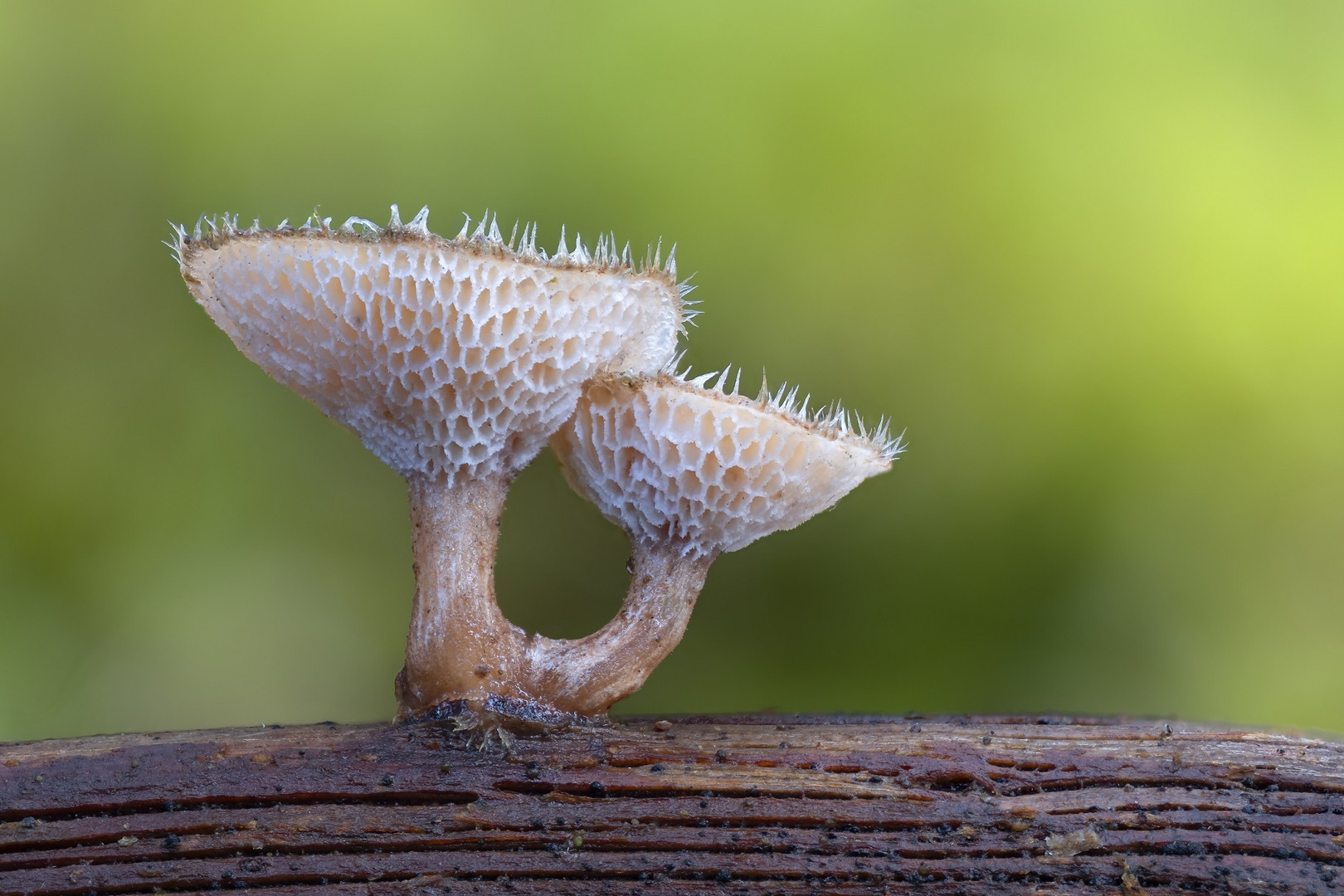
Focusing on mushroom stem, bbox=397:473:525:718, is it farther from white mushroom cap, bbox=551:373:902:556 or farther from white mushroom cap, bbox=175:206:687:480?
white mushroom cap, bbox=551:373:902:556

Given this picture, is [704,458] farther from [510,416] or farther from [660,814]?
[660,814]

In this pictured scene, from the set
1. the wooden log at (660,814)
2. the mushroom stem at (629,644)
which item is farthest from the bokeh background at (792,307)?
the wooden log at (660,814)

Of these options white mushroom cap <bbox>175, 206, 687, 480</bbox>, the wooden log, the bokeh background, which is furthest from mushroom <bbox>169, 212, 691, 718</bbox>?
the bokeh background

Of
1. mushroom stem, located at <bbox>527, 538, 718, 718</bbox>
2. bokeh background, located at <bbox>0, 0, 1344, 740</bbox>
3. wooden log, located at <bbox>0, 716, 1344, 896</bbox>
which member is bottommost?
wooden log, located at <bbox>0, 716, 1344, 896</bbox>

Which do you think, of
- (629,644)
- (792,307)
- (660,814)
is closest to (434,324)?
(629,644)

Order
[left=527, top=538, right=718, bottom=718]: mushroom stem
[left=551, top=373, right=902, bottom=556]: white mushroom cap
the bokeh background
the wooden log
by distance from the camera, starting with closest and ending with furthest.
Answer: the wooden log
[left=551, top=373, right=902, bottom=556]: white mushroom cap
[left=527, top=538, right=718, bottom=718]: mushroom stem
the bokeh background

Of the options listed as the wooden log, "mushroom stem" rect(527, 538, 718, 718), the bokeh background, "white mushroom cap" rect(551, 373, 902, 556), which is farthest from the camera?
the bokeh background

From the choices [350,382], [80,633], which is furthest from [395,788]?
[80,633]
